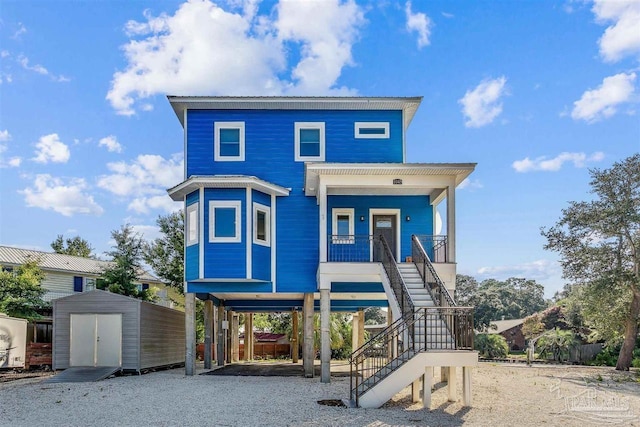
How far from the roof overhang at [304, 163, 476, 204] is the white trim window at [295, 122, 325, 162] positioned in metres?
2.11

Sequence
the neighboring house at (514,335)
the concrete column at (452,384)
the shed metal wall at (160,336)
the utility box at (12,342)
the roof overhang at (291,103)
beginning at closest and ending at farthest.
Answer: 1. the concrete column at (452,384)
2. the roof overhang at (291,103)
3. the shed metal wall at (160,336)
4. the utility box at (12,342)
5. the neighboring house at (514,335)

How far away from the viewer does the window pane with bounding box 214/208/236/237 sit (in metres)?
17.5

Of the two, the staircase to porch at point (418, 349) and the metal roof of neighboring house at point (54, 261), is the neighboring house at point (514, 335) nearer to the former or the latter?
the metal roof of neighboring house at point (54, 261)

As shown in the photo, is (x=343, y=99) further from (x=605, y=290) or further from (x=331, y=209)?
(x=605, y=290)

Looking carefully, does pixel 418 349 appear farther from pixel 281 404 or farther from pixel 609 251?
pixel 609 251

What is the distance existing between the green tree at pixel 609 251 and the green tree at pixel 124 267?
19.4 metres

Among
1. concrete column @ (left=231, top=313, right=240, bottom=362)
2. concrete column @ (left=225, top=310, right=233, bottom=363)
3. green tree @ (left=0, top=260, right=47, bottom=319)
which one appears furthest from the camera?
concrete column @ (left=231, top=313, right=240, bottom=362)

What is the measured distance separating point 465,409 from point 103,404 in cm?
779

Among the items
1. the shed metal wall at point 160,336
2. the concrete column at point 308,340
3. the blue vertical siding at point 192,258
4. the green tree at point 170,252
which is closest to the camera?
the blue vertical siding at point 192,258

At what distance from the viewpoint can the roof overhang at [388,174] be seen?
16.0 meters

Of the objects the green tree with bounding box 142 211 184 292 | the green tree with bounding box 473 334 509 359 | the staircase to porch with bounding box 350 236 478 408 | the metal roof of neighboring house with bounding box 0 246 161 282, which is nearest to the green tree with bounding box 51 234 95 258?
the metal roof of neighboring house with bounding box 0 246 161 282

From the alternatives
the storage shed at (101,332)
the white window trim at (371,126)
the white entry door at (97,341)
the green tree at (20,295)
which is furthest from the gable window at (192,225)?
the green tree at (20,295)

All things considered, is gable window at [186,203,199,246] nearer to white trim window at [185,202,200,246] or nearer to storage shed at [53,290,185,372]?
white trim window at [185,202,200,246]

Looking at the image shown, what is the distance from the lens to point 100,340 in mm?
19234
